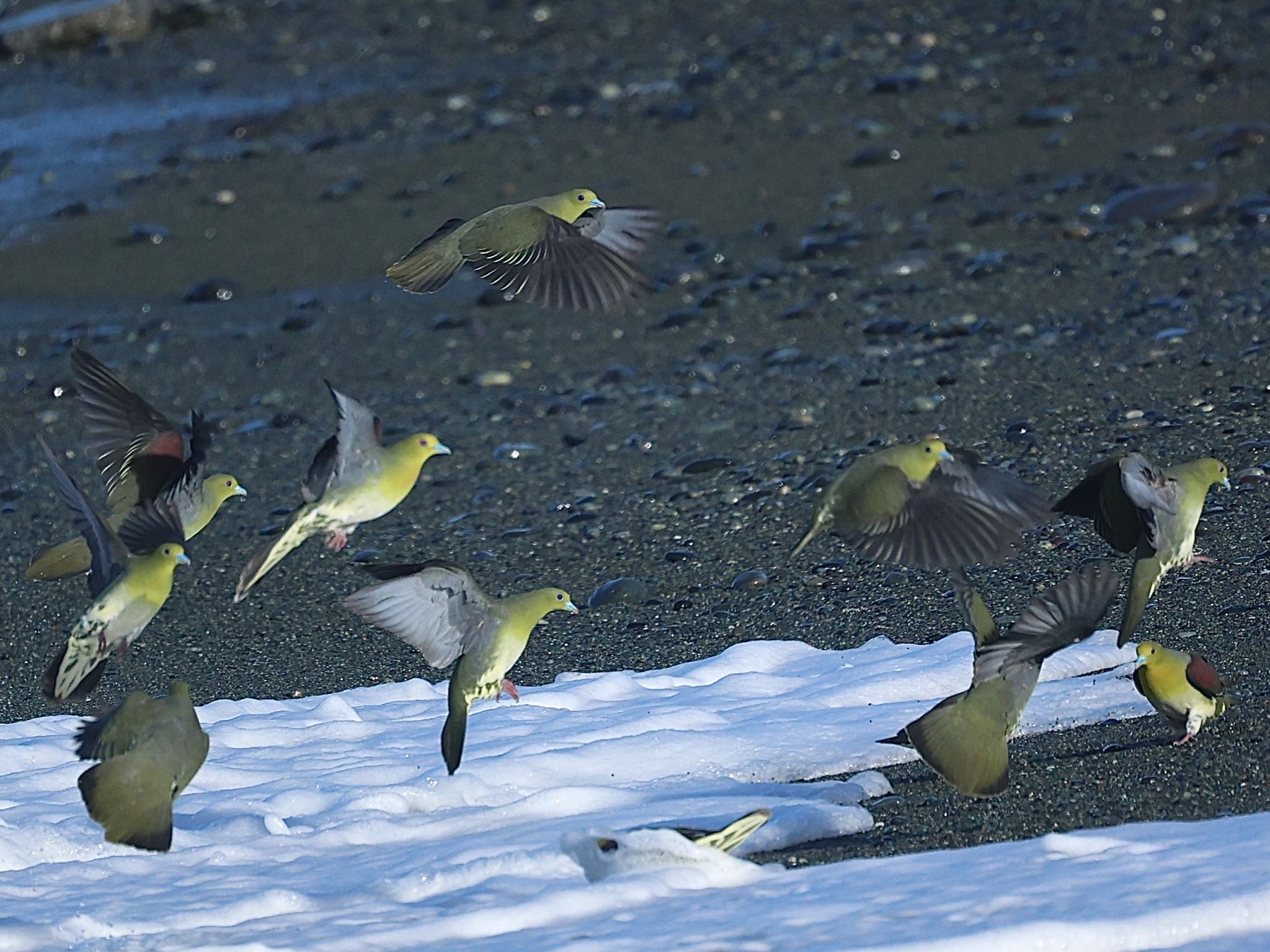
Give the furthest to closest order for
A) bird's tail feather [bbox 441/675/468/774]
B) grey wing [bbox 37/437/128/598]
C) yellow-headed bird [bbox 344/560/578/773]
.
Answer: bird's tail feather [bbox 441/675/468/774] < yellow-headed bird [bbox 344/560/578/773] < grey wing [bbox 37/437/128/598]

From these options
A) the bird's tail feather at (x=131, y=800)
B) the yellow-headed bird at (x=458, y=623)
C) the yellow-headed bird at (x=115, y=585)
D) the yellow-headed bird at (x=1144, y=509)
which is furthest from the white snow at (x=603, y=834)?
the yellow-headed bird at (x=115, y=585)

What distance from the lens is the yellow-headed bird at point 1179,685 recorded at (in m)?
5.24

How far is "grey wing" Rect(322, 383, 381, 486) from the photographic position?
15.9 feet

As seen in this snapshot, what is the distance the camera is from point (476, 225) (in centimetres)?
580

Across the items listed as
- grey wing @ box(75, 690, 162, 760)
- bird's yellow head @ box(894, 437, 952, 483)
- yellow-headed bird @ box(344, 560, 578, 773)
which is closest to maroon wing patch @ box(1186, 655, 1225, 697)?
bird's yellow head @ box(894, 437, 952, 483)

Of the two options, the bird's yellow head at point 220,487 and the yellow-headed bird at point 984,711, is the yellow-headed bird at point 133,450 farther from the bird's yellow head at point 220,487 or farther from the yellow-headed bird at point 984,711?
the yellow-headed bird at point 984,711

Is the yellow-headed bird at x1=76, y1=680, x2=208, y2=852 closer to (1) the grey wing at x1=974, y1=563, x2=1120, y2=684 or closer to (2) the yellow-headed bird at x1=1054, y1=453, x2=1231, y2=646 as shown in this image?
(1) the grey wing at x1=974, y1=563, x2=1120, y2=684

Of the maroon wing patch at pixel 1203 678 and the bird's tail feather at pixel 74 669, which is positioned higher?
the maroon wing patch at pixel 1203 678

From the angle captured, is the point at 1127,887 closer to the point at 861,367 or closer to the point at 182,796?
the point at 182,796

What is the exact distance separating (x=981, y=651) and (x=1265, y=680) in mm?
1187

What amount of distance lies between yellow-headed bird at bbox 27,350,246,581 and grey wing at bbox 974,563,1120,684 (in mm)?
2125

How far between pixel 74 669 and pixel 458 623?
100 cm

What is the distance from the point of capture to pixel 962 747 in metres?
5.03

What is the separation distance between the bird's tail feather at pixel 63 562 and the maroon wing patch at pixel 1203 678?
311 centimetres
